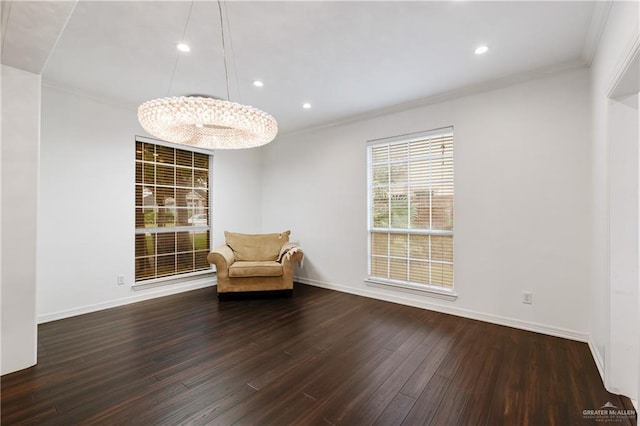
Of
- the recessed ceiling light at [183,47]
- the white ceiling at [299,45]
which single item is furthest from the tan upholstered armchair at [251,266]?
the recessed ceiling light at [183,47]

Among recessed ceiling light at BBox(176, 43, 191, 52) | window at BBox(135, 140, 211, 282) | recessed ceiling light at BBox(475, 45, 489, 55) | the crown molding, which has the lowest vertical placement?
window at BBox(135, 140, 211, 282)

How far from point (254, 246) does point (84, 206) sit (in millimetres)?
2258

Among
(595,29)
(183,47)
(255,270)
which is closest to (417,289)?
(255,270)

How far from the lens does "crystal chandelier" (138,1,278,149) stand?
6.95 feet

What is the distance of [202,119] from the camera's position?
2164mm

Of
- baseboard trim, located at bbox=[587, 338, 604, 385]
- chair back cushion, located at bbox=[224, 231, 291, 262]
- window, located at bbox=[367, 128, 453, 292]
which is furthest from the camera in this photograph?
chair back cushion, located at bbox=[224, 231, 291, 262]

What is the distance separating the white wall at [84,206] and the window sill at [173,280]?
0.08m

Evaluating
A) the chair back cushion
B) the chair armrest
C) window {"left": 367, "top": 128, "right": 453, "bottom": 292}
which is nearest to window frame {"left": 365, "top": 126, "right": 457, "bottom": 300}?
window {"left": 367, "top": 128, "right": 453, "bottom": 292}

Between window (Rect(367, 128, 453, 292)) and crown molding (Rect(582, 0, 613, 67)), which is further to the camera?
window (Rect(367, 128, 453, 292))

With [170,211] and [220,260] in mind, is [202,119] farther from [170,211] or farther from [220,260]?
[170,211]

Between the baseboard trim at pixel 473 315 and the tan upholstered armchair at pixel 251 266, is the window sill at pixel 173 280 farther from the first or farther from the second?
the baseboard trim at pixel 473 315

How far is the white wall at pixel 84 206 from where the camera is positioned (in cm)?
314

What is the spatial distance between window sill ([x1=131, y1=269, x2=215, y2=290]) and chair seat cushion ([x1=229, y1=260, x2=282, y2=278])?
94 cm

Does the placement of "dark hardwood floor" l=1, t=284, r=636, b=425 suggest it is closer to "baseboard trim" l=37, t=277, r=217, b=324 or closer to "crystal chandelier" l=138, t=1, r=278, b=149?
"baseboard trim" l=37, t=277, r=217, b=324
